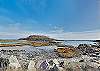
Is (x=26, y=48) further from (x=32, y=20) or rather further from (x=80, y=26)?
(x=80, y=26)

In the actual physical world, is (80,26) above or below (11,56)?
above

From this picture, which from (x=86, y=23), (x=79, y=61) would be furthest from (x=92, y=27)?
(x=79, y=61)

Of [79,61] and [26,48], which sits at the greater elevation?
[26,48]

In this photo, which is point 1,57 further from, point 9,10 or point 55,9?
point 55,9

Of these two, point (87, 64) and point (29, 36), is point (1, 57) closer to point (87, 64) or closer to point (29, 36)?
point (29, 36)

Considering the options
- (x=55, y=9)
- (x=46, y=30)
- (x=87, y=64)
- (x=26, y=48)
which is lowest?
(x=87, y=64)

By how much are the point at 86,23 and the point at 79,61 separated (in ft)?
2.19

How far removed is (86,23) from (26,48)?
3.67ft

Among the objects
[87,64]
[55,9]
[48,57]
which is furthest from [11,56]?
[87,64]

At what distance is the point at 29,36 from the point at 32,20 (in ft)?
0.90

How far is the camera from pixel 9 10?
3.28 m

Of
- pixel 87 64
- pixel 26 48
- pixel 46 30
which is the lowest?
pixel 87 64

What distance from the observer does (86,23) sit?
3.37 meters

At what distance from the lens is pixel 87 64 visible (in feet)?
11.2
